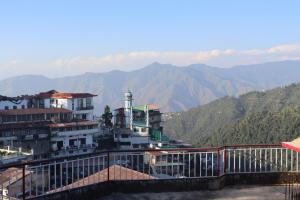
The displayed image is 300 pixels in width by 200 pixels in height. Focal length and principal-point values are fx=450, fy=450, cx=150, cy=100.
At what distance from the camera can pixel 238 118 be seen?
5094 inches

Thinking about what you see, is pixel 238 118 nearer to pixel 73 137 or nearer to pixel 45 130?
pixel 73 137

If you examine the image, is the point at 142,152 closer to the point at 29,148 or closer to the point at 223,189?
the point at 223,189

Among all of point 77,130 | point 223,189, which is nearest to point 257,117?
point 77,130

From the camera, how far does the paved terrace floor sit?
970 centimetres

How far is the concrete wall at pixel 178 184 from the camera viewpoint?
9.65 m

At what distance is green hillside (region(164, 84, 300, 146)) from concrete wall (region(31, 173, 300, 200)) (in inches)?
2597

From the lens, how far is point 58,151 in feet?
138

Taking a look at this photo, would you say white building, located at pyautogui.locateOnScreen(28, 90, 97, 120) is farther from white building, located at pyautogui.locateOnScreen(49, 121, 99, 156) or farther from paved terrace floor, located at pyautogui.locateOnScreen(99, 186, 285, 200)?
paved terrace floor, located at pyautogui.locateOnScreen(99, 186, 285, 200)

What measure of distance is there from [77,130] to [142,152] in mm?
33393

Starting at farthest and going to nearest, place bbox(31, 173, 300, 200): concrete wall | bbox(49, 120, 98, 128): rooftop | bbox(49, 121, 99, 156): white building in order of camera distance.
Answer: bbox(49, 121, 99, 156): white building, bbox(49, 120, 98, 128): rooftop, bbox(31, 173, 300, 200): concrete wall

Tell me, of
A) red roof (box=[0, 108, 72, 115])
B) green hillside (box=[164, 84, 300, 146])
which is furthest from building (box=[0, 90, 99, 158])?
green hillside (box=[164, 84, 300, 146])

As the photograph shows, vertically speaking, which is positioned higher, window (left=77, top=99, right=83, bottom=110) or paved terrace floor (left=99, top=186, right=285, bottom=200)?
window (left=77, top=99, right=83, bottom=110)

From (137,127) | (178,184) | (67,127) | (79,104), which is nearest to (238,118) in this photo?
(137,127)

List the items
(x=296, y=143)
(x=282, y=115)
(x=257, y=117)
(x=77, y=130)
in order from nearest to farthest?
(x=296, y=143) < (x=77, y=130) < (x=282, y=115) < (x=257, y=117)
